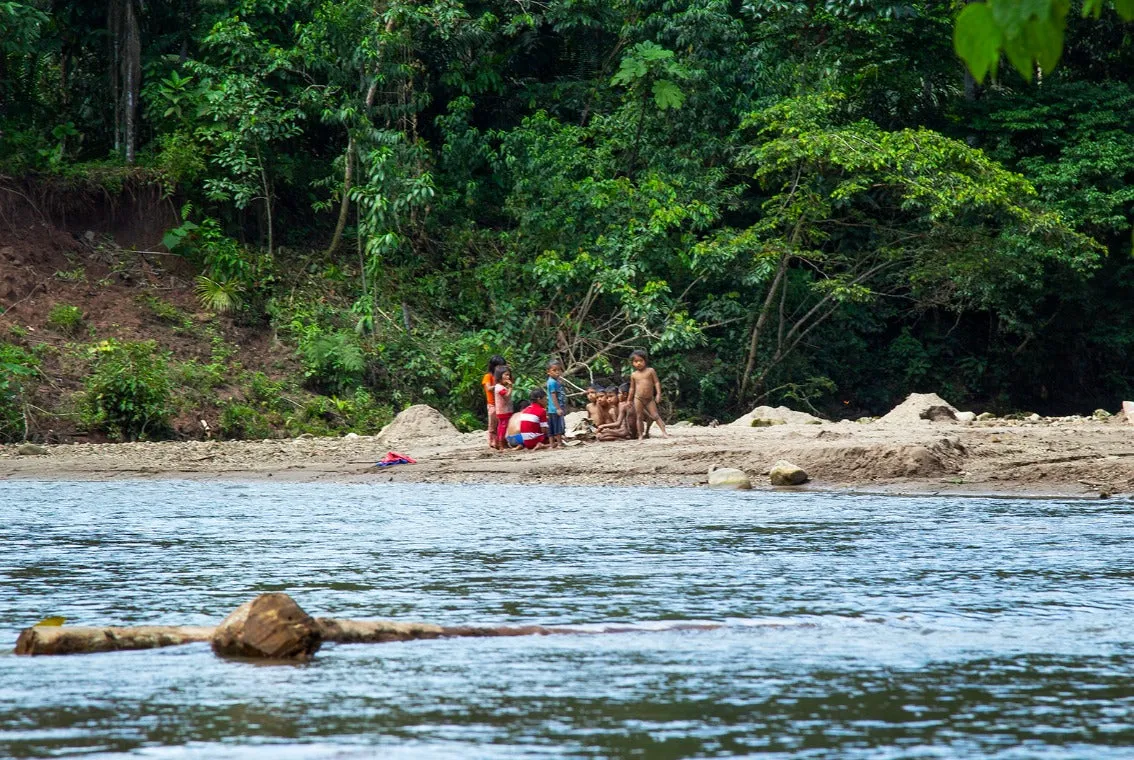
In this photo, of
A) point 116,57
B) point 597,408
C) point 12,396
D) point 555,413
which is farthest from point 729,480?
point 116,57

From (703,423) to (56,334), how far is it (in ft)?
34.4

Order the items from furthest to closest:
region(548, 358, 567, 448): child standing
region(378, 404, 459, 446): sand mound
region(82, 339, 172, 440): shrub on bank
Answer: region(82, 339, 172, 440): shrub on bank < region(378, 404, 459, 446): sand mound < region(548, 358, 567, 448): child standing

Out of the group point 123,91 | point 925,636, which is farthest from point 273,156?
point 925,636

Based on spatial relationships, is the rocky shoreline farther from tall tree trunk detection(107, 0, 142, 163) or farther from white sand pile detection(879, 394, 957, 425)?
tall tree trunk detection(107, 0, 142, 163)

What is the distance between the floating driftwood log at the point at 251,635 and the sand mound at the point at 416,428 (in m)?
12.0

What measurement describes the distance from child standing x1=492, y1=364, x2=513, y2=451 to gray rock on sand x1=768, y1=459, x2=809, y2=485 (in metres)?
3.46

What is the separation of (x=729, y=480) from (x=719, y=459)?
0.96 meters

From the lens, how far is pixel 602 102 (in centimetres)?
2450

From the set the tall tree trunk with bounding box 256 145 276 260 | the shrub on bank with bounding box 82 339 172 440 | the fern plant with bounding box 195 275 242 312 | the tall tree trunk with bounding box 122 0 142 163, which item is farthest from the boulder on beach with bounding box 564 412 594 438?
the tall tree trunk with bounding box 122 0 142 163

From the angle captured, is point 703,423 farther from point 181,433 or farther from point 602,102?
Result: point 181,433

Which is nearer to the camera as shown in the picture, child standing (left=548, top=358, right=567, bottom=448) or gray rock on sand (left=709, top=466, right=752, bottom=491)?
gray rock on sand (left=709, top=466, right=752, bottom=491)

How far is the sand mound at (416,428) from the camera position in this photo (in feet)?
58.6

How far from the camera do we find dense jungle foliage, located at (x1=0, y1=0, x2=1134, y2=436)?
21.8 metres

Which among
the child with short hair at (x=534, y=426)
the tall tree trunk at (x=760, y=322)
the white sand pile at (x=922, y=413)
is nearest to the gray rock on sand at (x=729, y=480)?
the child with short hair at (x=534, y=426)
